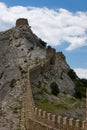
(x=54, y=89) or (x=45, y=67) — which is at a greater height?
(x=45, y=67)

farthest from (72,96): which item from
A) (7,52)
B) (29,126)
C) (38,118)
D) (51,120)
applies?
(51,120)

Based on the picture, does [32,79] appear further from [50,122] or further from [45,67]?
[50,122]

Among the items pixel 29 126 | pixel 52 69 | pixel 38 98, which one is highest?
pixel 52 69

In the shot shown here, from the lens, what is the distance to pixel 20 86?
8831 centimetres

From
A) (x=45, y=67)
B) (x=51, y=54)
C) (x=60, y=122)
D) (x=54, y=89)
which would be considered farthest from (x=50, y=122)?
(x=51, y=54)

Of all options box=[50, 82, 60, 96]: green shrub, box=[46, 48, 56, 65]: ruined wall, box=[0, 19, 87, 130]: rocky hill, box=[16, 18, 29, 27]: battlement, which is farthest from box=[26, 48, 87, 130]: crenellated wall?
box=[16, 18, 29, 27]: battlement

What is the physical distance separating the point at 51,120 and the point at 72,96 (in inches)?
1731

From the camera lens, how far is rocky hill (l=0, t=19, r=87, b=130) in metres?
77.2

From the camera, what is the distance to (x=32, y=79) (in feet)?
282

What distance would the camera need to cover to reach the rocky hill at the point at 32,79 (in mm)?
77188

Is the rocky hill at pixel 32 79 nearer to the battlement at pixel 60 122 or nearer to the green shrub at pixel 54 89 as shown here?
the green shrub at pixel 54 89

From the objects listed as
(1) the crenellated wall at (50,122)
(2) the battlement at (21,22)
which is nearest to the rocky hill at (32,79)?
(2) the battlement at (21,22)

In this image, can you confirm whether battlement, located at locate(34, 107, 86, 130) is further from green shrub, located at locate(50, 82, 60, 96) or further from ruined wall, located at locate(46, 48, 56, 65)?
ruined wall, located at locate(46, 48, 56, 65)

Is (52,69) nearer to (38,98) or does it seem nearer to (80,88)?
(80,88)
